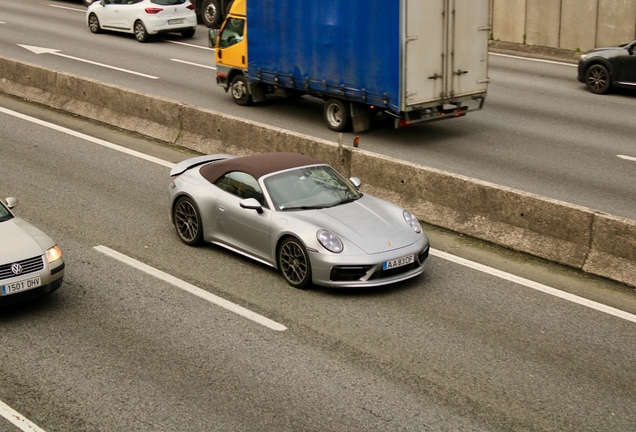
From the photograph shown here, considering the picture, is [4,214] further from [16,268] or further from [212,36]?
[212,36]

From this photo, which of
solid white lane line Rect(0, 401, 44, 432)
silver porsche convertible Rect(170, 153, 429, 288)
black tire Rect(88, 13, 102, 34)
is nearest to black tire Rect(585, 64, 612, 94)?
silver porsche convertible Rect(170, 153, 429, 288)

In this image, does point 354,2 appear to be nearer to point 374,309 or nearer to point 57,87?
point 57,87

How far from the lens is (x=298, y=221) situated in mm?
9812

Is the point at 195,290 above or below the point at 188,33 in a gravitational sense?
below

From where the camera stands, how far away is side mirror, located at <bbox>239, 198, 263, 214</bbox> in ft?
33.0

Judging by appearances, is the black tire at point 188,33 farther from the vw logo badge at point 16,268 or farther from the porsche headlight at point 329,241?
the vw logo badge at point 16,268

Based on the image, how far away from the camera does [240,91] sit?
1961 cm

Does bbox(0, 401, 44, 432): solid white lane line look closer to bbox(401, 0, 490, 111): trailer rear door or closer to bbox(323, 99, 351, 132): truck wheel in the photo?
bbox(401, 0, 490, 111): trailer rear door

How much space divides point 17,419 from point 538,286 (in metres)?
5.88

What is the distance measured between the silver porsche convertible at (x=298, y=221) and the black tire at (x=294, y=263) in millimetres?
11

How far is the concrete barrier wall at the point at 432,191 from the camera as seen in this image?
404 inches

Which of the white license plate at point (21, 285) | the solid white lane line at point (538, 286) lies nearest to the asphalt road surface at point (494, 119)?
the solid white lane line at point (538, 286)

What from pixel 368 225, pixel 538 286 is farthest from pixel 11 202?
pixel 538 286

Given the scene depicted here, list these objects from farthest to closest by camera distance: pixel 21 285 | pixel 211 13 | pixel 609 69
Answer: pixel 211 13, pixel 609 69, pixel 21 285
